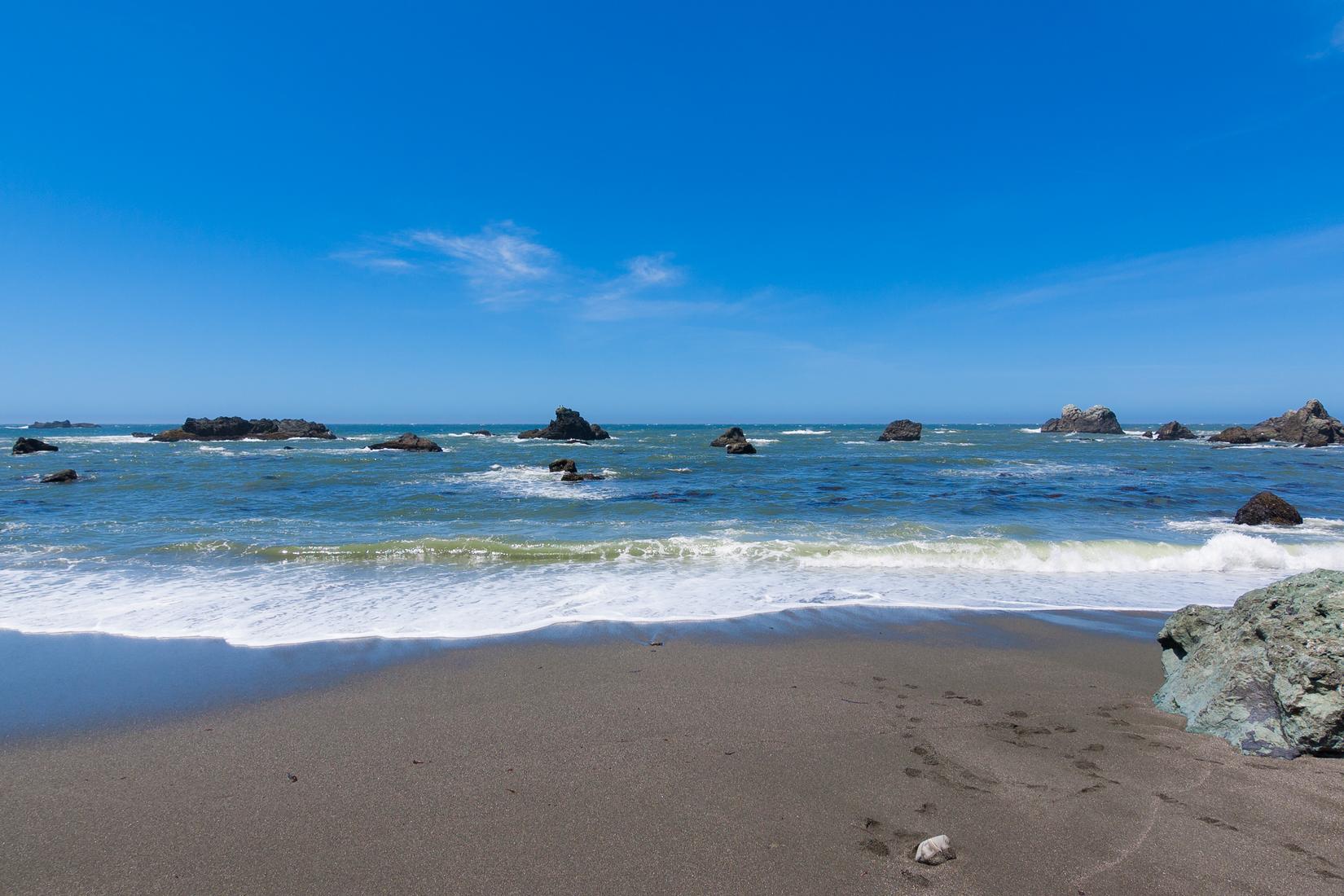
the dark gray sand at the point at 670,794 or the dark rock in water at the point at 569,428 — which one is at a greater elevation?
the dark rock in water at the point at 569,428

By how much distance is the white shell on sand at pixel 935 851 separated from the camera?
9.61 feet

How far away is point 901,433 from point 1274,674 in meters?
63.2

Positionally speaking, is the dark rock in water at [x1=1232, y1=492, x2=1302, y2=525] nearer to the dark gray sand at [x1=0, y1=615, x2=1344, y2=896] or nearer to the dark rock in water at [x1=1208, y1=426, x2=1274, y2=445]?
the dark gray sand at [x1=0, y1=615, x2=1344, y2=896]

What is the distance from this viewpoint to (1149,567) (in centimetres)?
1036

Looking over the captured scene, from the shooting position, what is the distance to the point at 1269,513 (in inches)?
539

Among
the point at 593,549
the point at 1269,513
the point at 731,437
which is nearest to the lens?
the point at 593,549

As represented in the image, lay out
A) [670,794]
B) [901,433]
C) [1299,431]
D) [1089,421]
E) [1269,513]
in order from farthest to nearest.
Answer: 1. [1089,421]
2. [901,433]
3. [1299,431]
4. [1269,513]
5. [670,794]

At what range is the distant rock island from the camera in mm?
50062

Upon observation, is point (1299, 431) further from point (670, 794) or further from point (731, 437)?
point (670, 794)

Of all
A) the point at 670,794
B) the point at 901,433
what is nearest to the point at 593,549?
the point at 670,794

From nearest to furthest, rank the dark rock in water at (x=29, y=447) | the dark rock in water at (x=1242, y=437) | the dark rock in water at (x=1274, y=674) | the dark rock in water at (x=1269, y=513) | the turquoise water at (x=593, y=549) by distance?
the dark rock in water at (x=1274, y=674)
the turquoise water at (x=593, y=549)
the dark rock in water at (x=1269, y=513)
the dark rock in water at (x=29, y=447)
the dark rock in water at (x=1242, y=437)

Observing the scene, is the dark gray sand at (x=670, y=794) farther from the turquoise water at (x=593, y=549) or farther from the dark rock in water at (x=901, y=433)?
the dark rock in water at (x=901, y=433)

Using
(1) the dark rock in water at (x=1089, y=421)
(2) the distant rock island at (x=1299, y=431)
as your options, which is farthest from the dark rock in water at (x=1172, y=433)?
(1) the dark rock in water at (x=1089, y=421)

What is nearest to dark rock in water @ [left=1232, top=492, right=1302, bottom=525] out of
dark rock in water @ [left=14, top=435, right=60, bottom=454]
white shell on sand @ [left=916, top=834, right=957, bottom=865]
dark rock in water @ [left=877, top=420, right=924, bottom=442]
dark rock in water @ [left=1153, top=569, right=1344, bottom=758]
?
dark rock in water @ [left=1153, top=569, right=1344, bottom=758]
